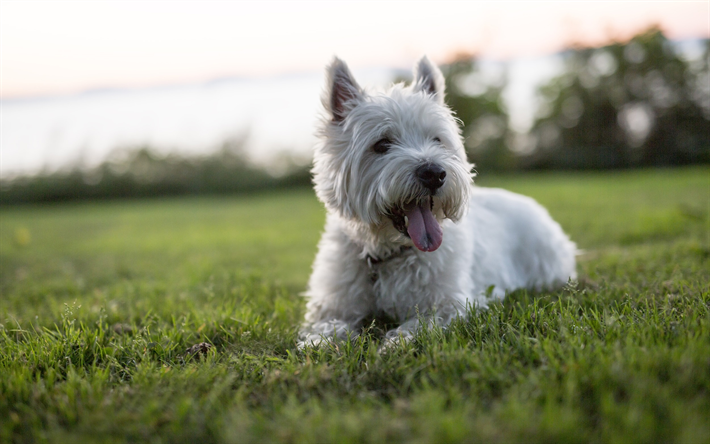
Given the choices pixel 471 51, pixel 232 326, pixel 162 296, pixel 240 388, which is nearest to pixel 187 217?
pixel 162 296

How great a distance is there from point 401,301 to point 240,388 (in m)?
1.51

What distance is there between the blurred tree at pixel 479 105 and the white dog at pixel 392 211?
3026cm

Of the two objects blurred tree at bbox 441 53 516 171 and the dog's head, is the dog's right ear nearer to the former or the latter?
the dog's head

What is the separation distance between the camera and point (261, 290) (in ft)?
16.2

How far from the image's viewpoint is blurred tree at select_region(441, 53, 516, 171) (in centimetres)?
3386

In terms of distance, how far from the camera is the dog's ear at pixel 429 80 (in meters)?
4.21

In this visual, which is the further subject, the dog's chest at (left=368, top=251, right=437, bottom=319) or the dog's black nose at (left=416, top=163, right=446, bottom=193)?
the dog's chest at (left=368, top=251, right=437, bottom=319)

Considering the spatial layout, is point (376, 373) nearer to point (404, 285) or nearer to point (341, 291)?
point (404, 285)

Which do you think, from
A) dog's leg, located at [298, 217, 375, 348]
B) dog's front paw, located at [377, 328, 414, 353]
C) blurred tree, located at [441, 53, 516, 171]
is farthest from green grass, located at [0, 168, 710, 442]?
blurred tree, located at [441, 53, 516, 171]

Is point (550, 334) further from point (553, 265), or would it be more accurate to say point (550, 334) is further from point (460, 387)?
point (553, 265)

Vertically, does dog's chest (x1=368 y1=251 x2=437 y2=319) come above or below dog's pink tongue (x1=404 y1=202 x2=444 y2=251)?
below

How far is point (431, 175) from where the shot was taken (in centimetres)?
335

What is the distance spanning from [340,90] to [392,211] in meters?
1.16

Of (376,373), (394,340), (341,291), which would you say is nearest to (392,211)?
(341,291)
